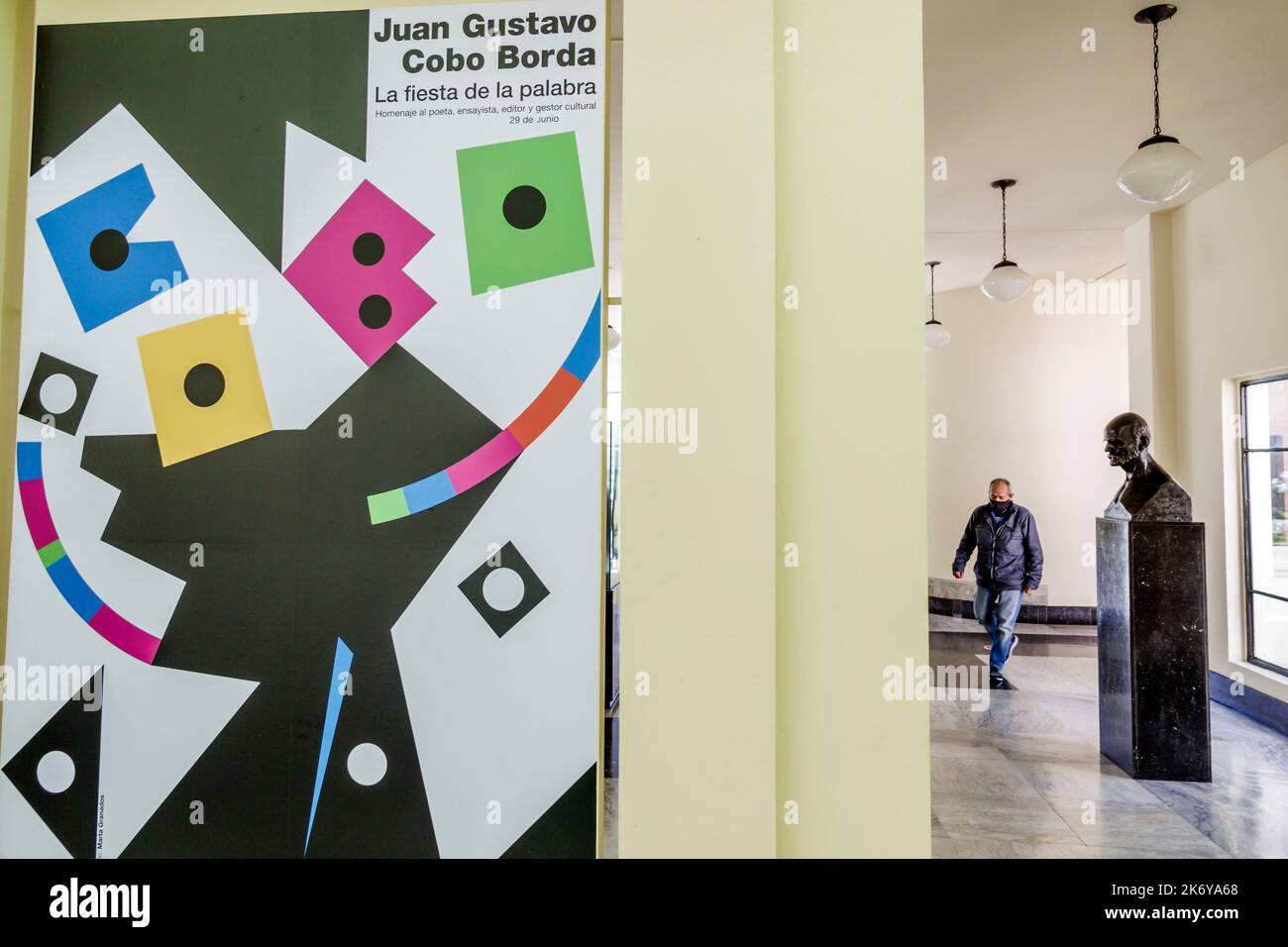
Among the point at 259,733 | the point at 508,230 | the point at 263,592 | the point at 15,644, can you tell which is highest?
the point at 508,230

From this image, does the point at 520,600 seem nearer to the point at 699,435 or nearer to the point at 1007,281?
the point at 699,435

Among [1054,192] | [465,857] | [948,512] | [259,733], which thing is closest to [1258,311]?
[1054,192]

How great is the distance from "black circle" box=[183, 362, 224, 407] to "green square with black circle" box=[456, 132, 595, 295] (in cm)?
72

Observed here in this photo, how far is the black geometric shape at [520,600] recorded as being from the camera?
2.00 meters

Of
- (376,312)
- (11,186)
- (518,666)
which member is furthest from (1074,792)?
(11,186)

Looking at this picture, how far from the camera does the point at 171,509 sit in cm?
211

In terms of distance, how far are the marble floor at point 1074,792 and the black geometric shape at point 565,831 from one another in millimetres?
1862

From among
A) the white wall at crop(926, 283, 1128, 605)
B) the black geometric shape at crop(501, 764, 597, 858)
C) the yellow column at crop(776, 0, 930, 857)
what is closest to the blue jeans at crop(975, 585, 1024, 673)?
the white wall at crop(926, 283, 1128, 605)

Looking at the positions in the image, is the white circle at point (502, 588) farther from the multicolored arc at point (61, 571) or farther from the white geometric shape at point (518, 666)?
the multicolored arc at point (61, 571)

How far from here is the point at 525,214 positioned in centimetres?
203

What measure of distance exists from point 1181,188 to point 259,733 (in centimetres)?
435

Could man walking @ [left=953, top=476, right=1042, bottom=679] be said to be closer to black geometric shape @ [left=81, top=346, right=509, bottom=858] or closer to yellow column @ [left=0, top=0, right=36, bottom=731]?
black geometric shape @ [left=81, top=346, right=509, bottom=858]

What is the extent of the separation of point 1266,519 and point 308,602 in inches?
236
